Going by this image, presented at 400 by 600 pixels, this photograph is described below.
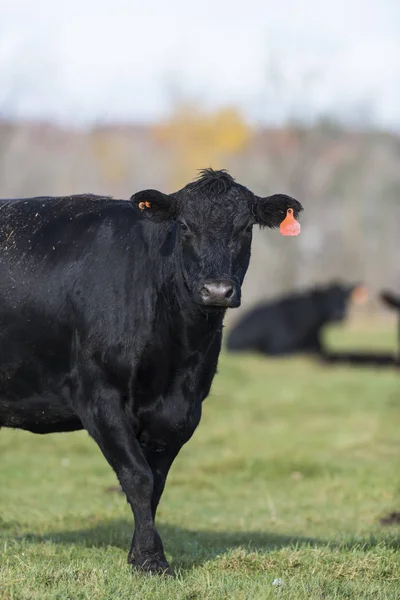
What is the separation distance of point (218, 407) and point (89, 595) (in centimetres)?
1170

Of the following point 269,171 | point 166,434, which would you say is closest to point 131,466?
point 166,434

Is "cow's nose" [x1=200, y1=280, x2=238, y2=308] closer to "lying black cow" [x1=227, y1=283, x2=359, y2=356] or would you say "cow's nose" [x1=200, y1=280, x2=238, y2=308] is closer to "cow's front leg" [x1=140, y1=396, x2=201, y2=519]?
"cow's front leg" [x1=140, y1=396, x2=201, y2=519]

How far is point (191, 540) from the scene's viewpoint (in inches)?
296

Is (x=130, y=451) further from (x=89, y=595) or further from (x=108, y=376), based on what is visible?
(x=89, y=595)

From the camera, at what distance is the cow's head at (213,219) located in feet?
20.5

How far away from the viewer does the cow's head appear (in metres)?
6.24

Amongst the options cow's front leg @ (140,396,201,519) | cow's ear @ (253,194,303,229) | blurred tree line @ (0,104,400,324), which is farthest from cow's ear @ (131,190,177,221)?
blurred tree line @ (0,104,400,324)

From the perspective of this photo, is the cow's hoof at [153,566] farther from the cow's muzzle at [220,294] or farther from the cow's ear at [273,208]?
the cow's ear at [273,208]

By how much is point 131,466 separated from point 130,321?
34.5 inches

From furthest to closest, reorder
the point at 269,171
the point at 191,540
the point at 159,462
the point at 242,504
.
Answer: the point at 269,171
the point at 242,504
the point at 191,540
the point at 159,462

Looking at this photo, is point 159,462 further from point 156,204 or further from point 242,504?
point 242,504

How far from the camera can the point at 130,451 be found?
20.5 feet

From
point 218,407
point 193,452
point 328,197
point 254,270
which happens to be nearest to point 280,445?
point 193,452

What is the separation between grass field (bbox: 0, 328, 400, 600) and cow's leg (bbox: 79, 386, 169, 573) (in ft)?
0.73
